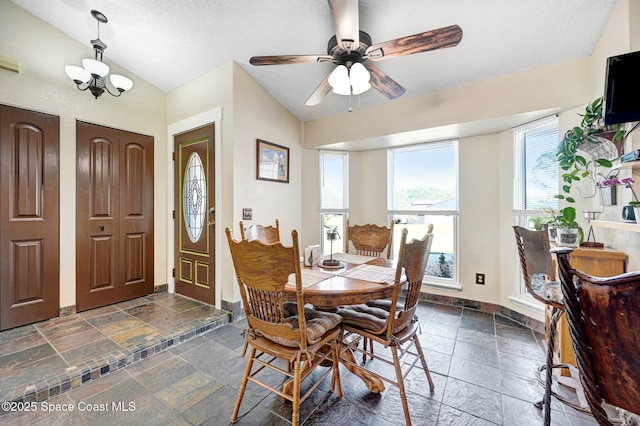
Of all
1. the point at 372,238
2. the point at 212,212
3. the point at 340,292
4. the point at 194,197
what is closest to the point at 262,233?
the point at 212,212

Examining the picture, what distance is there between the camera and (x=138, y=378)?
196 cm

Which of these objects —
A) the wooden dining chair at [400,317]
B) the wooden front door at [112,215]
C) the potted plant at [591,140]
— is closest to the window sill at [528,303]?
the potted plant at [591,140]

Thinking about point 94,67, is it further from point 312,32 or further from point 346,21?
point 346,21

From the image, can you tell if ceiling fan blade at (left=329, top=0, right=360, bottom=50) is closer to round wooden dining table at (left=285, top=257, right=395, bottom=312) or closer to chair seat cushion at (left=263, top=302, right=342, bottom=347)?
round wooden dining table at (left=285, top=257, right=395, bottom=312)

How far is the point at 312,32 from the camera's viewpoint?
2350 mm

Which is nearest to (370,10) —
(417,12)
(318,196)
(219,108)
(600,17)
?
(417,12)

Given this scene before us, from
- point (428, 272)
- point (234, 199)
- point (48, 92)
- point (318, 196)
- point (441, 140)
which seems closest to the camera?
point (48, 92)

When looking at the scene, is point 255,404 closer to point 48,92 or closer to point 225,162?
point 225,162

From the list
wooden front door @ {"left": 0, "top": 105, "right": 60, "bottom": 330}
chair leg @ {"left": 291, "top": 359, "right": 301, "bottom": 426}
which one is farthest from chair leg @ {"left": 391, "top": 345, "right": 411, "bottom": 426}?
wooden front door @ {"left": 0, "top": 105, "right": 60, "bottom": 330}

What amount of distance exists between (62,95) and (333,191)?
3303 mm

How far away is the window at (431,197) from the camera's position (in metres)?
3.41

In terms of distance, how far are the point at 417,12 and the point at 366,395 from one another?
9.26 ft

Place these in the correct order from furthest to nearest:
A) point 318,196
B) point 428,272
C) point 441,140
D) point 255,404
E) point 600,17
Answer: point 318,196, point 428,272, point 441,140, point 600,17, point 255,404

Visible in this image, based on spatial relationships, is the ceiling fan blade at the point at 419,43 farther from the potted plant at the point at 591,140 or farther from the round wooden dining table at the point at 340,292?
the round wooden dining table at the point at 340,292
